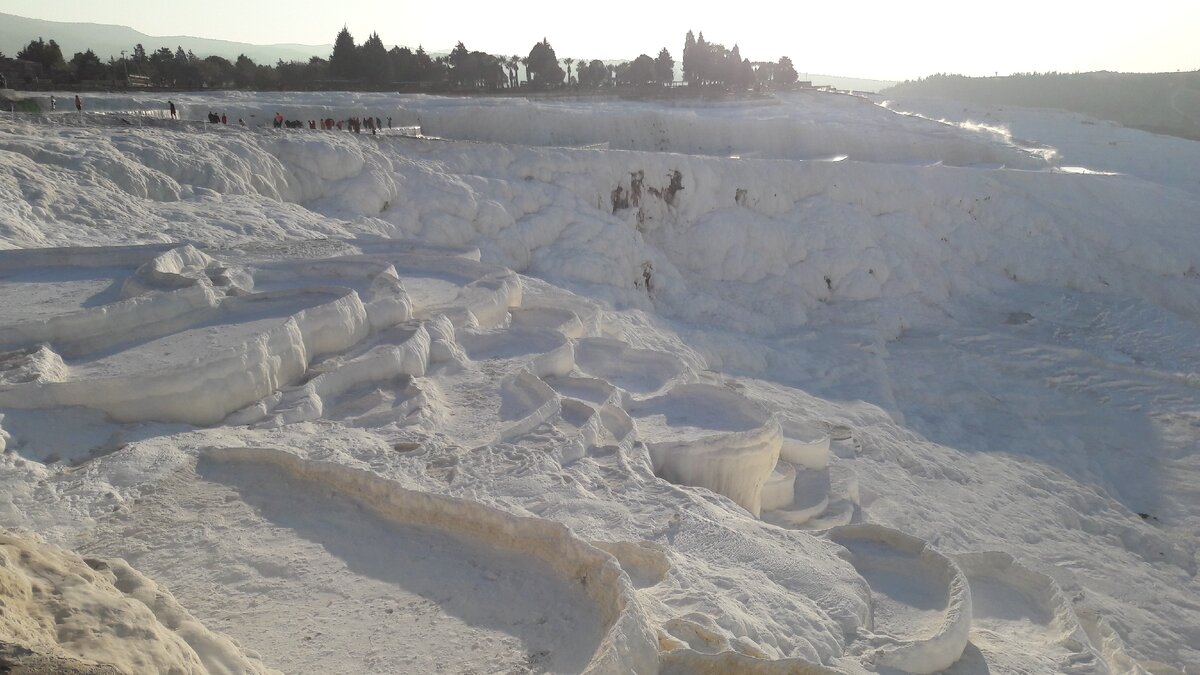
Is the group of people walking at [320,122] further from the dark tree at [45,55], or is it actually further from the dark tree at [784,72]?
the dark tree at [784,72]

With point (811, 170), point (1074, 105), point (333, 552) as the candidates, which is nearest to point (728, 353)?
point (811, 170)

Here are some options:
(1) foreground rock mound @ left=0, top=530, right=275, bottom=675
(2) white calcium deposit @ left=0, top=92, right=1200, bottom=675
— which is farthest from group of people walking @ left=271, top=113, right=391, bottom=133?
(1) foreground rock mound @ left=0, top=530, right=275, bottom=675

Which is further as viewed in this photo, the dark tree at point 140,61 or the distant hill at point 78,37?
the distant hill at point 78,37

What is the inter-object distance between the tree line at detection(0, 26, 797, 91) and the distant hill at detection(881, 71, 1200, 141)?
56.5 ft

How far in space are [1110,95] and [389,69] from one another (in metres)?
35.5

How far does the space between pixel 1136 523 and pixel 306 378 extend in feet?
26.0

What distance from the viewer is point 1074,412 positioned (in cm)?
1063

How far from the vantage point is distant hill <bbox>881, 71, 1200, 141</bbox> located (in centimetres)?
3556

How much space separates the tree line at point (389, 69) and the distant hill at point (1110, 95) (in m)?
17.2

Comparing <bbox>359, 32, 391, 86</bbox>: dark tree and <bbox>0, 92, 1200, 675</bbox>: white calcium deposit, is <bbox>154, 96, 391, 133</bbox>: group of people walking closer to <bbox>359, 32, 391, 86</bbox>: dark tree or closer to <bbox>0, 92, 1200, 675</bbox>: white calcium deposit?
<bbox>0, 92, 1200, 675</bbox>: white calcium deposit

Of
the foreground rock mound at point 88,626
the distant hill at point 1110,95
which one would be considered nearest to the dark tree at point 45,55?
the foreground rock mound at point 88,626

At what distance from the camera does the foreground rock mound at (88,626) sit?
1784 millimetres

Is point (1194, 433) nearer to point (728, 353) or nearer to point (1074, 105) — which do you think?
point (728, 353)

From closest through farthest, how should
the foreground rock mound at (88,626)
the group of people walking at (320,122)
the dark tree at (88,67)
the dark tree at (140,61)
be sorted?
the foreground rock mound at (88,626)
the group of people walking at (320,122)
the dark tree at (88,67)
the dark tree at (140,61)
